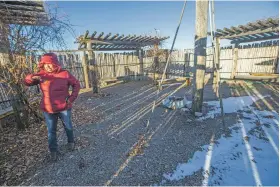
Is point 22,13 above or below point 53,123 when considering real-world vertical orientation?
above

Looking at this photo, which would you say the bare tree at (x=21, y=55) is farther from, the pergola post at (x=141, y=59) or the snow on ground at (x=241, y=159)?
the pergola post at (x=141, y=59)

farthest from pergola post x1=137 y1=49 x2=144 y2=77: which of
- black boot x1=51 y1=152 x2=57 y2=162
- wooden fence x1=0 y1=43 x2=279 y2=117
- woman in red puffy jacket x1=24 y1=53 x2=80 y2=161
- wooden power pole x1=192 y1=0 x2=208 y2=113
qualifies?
black boot x1=51 y1=152 x2=57 y2=162

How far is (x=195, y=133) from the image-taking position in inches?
133

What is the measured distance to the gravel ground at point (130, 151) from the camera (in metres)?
2.18

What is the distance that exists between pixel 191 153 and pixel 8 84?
3.88 metres

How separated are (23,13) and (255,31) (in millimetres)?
9488

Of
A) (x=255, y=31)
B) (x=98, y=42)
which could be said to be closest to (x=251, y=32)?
(x=255, y=31)

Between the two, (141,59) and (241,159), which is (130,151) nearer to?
(241,159)

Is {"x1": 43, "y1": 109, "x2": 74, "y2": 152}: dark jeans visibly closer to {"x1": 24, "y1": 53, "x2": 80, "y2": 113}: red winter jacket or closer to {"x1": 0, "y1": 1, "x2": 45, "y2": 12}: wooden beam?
{"x1": 24, "y1": 53, "x2": 80, "y2": 113}: red winter jacket

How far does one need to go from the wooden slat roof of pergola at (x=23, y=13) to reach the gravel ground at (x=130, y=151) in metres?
2.55

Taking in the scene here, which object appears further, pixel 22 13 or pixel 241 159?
pixel 22 13

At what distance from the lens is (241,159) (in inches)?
98.8

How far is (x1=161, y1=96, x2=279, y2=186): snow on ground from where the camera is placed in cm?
214

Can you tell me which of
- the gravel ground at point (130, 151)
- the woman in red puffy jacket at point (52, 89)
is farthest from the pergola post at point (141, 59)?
the woman in red puffy jacket at point (52, 89)
